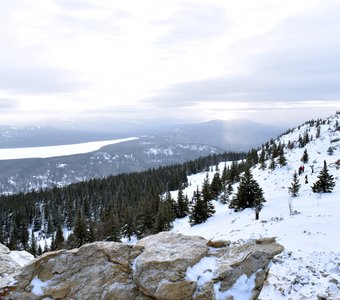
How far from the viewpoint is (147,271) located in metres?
10.0

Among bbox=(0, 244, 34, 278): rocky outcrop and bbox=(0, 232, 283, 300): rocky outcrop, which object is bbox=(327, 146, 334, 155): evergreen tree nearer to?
bbox=(0, 232, 283, 300): rocky outcrop

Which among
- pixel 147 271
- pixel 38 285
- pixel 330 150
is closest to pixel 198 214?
pixel 147 271

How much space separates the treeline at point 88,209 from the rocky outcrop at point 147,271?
40.3 m

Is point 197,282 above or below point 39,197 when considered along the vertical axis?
above

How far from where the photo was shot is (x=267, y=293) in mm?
12773

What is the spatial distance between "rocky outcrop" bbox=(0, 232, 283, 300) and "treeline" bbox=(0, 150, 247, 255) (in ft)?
132

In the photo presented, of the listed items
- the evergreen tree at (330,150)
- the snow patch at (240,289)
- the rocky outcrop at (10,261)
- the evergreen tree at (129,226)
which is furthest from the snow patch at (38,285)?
the evergreen tree at (330,150)

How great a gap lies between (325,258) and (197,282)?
33.5ft

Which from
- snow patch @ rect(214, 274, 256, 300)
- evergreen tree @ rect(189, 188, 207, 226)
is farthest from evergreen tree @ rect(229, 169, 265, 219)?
snow patch @ rect(214, 274, 256, 300)

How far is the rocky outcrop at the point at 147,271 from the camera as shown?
386 inches

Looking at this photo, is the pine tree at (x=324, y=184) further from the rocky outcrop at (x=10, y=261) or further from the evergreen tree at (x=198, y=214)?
the rocky outcrop at (x=10, y=261)

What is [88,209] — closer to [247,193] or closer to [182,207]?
[182,207]

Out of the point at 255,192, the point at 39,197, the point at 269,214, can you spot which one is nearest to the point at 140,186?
the point at 39,197

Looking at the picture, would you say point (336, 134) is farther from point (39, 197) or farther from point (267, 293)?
point (39, 197)
